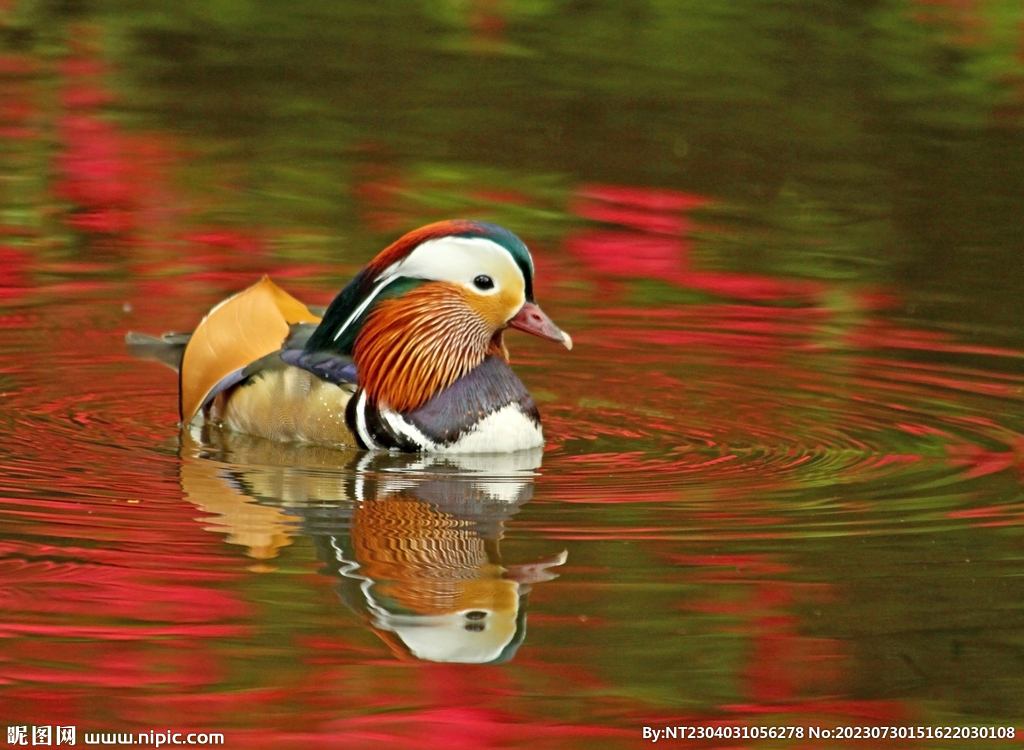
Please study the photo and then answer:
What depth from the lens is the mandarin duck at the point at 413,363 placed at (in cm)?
777

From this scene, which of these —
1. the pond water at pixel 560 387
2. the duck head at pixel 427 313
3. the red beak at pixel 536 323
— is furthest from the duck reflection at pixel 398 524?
the red beak at pixel 536 323

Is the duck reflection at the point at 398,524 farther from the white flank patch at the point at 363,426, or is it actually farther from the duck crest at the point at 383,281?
the duck crest at the point at 383,281

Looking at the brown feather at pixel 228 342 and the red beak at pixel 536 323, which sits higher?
the red beak at pixel 536 323

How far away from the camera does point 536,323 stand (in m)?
7.79

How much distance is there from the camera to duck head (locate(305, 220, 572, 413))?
7.77m

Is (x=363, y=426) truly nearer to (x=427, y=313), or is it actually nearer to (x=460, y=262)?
(x=427, y=313)

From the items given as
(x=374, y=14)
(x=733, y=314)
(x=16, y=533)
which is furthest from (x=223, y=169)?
(x=16, y=533)

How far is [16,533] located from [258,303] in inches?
81.3

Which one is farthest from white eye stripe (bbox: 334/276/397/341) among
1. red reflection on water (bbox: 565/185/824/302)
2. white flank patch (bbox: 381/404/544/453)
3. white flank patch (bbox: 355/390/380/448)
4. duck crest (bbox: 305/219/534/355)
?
red reflection on water (bbox: 565/185/824/302)

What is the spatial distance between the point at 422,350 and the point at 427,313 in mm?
162

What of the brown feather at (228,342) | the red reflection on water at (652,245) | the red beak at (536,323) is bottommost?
the red reflection on water at (652,245)

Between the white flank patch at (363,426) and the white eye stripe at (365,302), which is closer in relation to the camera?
the white flank patch at (363,426)

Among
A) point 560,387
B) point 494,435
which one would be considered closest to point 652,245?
point 560,387

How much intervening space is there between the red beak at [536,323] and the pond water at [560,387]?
0.48 meters
